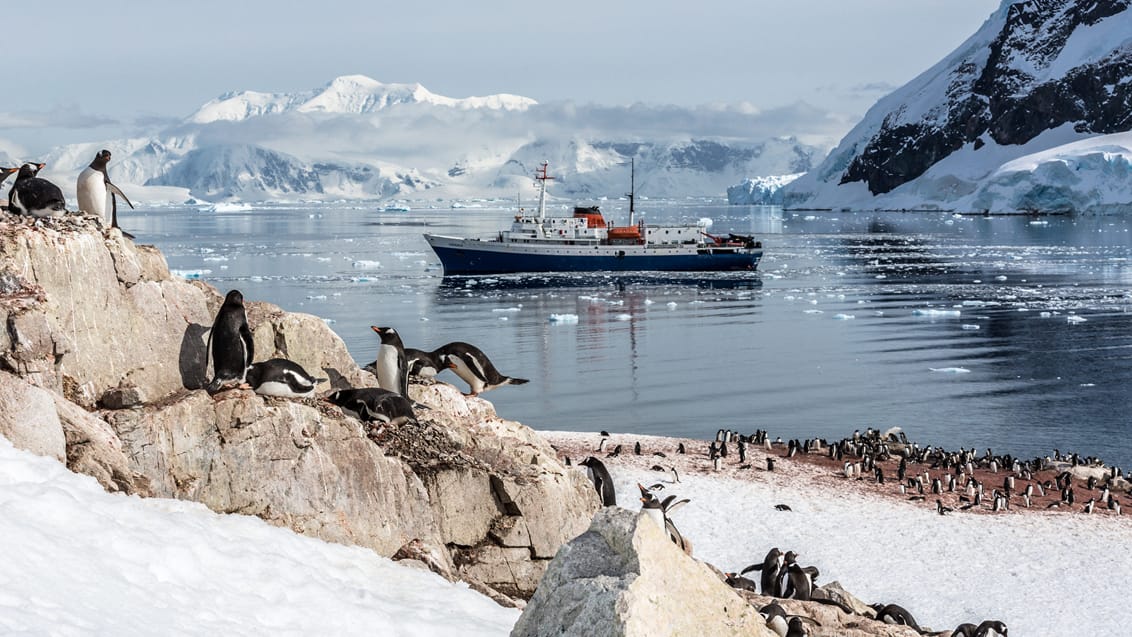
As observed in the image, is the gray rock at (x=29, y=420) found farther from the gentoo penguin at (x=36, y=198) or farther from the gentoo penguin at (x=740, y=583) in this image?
the gentoo penguin at (x=740, y=583)

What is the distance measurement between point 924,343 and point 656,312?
16.1 meters

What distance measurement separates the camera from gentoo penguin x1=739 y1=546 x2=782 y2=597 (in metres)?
15.8

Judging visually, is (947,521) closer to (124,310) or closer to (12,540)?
(124,310)

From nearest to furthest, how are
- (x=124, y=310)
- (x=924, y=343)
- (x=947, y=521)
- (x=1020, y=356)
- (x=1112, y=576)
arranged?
(x=124, y=310), (x=1112, y=576), (x=947, y=521), (x=1020, y=356), (x=924, y=343)

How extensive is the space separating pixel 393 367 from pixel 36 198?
170 inches

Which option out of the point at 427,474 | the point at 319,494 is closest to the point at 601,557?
the point at 319,494

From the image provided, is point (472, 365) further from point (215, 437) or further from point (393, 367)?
point (215, 437)

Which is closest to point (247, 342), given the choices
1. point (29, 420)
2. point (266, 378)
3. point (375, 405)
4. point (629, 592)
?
point (266, 378)

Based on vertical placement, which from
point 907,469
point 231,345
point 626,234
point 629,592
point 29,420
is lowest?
point 907,469

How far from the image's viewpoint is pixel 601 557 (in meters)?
6.50

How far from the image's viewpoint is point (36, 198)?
11.6 meters

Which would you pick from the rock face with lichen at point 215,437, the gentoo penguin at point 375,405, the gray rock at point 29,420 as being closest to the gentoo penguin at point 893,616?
the rock face with lichen at point 215,437

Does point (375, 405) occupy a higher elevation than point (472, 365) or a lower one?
higher

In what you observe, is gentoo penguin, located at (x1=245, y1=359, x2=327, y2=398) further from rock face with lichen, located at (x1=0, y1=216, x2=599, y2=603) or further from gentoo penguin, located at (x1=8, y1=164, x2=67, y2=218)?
gentoo penguin, located at (x1=8, y1=164, x2=67, y2=218)
